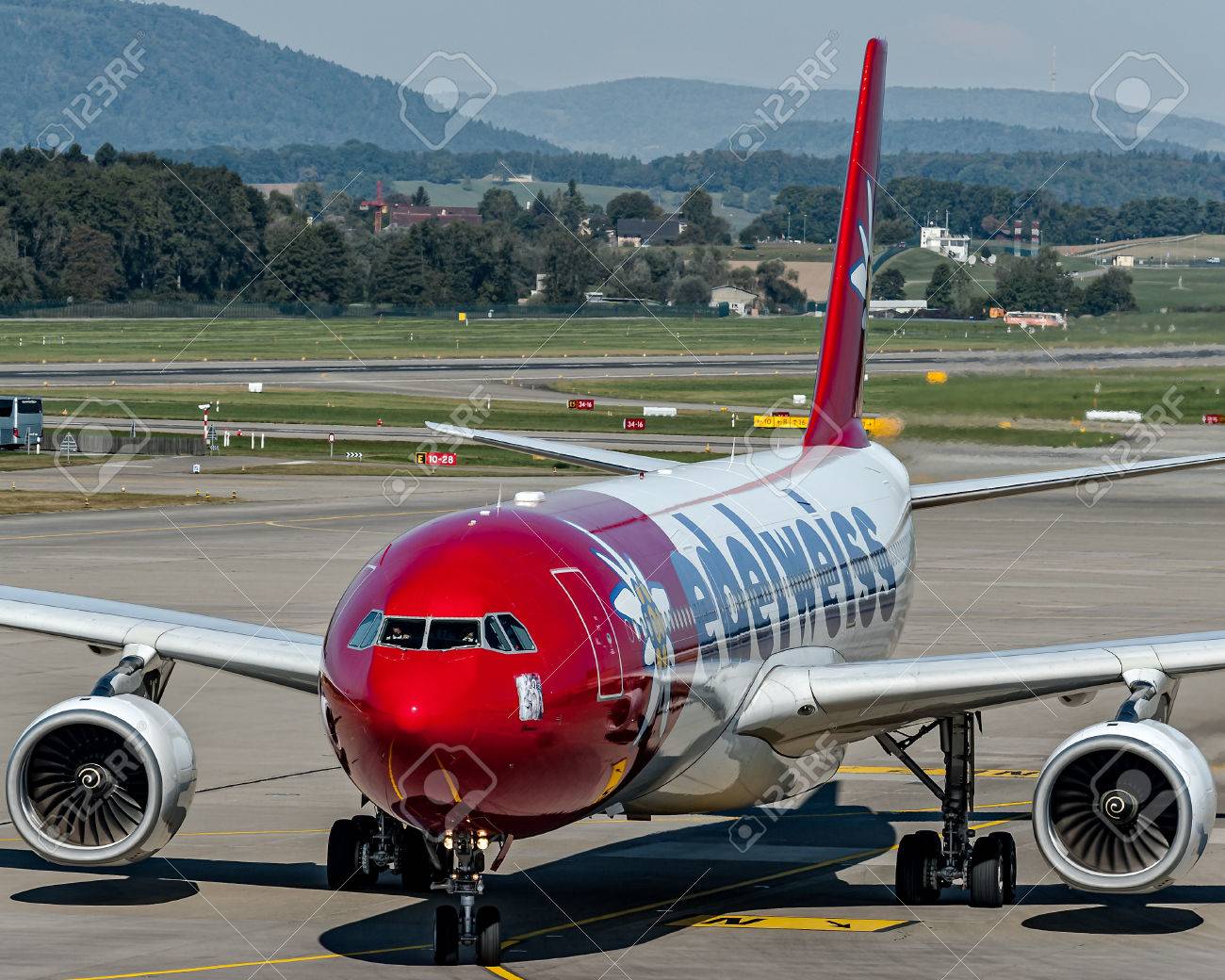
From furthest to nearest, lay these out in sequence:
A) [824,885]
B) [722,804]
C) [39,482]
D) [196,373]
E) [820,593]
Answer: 1. [196,373]
2. [39,482]
3. [820,593]
4. [824,885]
5. [722,804]

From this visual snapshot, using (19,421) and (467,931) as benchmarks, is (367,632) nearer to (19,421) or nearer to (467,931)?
(467,931)

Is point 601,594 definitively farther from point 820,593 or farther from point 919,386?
point 919,386

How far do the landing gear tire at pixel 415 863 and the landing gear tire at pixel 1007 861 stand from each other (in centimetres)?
640

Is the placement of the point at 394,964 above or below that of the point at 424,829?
below

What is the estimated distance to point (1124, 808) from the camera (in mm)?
20531

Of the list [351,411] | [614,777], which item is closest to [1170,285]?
[351,411]

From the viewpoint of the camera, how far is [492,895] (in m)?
22.8

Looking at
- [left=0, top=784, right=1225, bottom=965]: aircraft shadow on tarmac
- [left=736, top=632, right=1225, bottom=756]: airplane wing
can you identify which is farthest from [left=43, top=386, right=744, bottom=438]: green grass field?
[left=736, top=632, right=1225, bottom=756]: airplane wing

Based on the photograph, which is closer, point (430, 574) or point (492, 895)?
point (430, 574)

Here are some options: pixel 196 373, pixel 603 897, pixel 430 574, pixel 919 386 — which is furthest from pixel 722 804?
pixel 196 373

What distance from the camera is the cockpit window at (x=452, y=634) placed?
56.8ft

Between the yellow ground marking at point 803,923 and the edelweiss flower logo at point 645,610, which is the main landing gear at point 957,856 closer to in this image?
the yellow ground marking at point 803,923

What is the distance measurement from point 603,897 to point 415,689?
687 cm

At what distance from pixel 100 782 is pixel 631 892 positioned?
239 inches
